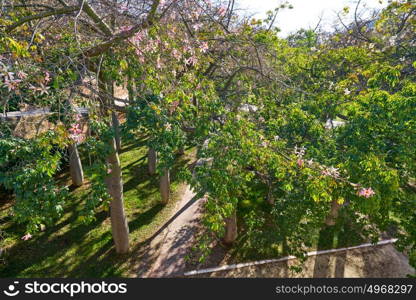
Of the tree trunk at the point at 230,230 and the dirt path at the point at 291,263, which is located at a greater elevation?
the tree trunk at the point at 230,230

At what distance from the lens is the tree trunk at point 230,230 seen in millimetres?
6953

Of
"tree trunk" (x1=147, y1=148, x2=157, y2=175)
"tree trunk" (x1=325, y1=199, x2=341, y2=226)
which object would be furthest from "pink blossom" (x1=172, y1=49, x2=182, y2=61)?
"tree trunk" (x1=325, y1=199, x2=341, y2=226)

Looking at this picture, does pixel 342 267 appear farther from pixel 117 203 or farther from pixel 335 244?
pixel 117 203

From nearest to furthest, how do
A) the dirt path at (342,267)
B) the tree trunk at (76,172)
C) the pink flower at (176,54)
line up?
the pink flower at (176,54)
the dirt path at (342,267)
the tree trunk at (76,172)

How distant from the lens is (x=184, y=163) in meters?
11.7

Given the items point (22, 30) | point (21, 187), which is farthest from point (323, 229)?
point (22, 30)

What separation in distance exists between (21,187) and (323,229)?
8.21 m

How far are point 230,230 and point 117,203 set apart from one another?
3.34 meters

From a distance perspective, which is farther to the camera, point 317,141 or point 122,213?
point 122,213

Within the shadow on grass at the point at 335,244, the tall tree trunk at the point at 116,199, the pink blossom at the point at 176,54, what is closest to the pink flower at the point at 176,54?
the pink blossom at the point at 176,54

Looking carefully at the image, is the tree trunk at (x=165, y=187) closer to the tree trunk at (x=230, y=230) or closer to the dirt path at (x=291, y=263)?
the dirt path at (x=291, y=263)

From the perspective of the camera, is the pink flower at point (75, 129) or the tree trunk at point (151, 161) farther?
the tree trunk at point (151, 161)

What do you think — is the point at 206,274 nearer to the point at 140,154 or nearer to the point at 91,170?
the point at 91,170

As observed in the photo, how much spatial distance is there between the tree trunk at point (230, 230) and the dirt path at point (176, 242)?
1.14m
